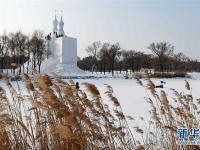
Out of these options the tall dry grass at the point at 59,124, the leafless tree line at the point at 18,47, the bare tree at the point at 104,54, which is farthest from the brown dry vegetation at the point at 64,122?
the bare tree at the point at 104,54

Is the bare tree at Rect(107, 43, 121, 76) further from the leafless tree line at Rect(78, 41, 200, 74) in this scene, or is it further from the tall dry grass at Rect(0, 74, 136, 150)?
the tall dry grass at Rect(0, 74, 136, 150)

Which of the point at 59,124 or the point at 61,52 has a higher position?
the point at 61,52

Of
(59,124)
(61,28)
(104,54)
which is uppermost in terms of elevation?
(61,28)

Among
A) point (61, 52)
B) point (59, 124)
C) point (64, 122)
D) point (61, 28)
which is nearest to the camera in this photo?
point (64, 122)

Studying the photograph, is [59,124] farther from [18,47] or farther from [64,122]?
[18,47]

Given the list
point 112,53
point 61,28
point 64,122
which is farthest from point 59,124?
point 61,28

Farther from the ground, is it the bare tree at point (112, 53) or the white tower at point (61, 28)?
the white tower at point (61, 28)

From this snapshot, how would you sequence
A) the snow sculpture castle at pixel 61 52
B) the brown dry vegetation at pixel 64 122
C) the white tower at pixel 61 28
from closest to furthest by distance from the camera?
1. the brown dry vegetation at pixel 64 122
2. the snow sculpture castle at pixel 61 52
3. the white tower at pixel 61 28

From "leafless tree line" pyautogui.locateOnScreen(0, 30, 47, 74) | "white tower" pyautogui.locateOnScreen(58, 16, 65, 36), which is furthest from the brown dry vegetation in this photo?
"white tower" pyautogui.locateOnScreen(58, 16, 65, 36)

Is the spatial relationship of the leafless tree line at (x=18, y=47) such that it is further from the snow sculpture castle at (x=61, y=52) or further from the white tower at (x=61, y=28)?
the white tower at (x=61, y=28)

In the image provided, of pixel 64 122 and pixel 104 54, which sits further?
pixel 104 54

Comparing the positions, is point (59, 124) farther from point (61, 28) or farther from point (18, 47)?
point (61, 28)

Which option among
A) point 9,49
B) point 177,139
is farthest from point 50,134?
point 9,49

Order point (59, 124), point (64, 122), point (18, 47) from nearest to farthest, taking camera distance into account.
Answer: point (64, 122) < point (59, 124) < point (18, 47)
